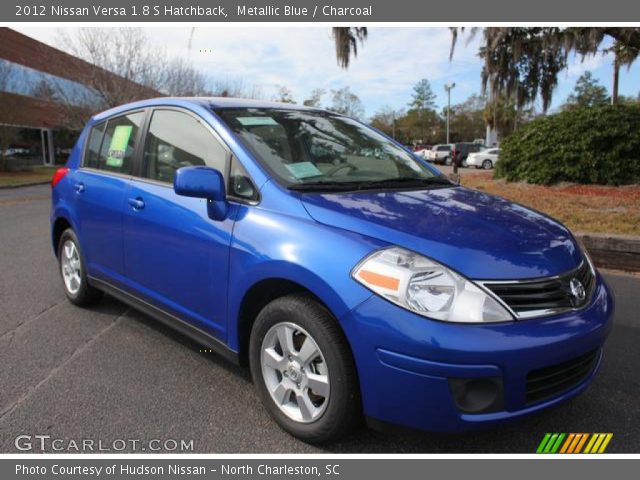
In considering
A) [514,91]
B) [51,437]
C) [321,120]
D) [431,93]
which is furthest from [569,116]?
[431,93]

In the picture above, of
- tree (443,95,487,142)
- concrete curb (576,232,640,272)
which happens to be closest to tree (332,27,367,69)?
concrete curb (576,232,640,272)

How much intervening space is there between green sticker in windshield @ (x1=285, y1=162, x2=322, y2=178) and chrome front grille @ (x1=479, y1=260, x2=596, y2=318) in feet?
3.98

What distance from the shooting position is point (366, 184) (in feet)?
9.92

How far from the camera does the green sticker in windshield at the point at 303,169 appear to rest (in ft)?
9.49

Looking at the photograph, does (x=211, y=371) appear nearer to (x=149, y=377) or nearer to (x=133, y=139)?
(x=149, y=377)

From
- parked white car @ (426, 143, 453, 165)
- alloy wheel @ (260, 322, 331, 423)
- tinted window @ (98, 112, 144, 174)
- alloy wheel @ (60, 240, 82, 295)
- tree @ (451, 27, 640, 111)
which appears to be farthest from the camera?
parked white car @ (426, 143, 453, 165)

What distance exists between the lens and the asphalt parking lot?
98.7 inches

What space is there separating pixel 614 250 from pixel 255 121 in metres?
4.86

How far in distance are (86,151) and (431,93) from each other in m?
85.1

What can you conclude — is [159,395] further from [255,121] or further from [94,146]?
[94,146]

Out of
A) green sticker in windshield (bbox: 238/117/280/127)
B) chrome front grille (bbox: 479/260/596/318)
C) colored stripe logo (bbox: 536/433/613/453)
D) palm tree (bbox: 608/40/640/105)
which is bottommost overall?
colored stripe logo (bbox: 536/433/613/453)

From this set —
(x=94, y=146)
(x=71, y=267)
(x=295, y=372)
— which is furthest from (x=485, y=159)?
(x=295, y=372)

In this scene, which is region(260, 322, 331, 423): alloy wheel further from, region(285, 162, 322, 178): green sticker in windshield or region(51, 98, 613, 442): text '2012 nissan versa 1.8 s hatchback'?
region(285, 162, 322, 178): green sticker in windshield

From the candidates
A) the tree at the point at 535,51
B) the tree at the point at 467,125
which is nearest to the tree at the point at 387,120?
the tree at the point at 467,125
